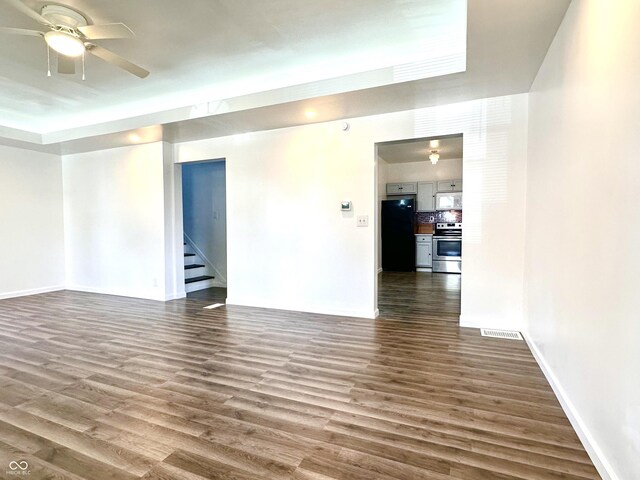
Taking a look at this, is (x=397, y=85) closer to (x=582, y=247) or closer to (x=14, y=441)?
(x=582, y=247)

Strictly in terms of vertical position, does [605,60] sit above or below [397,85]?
below

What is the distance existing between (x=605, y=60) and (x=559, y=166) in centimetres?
85

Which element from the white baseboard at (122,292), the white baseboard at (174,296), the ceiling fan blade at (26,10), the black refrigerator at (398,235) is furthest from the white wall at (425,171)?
the ceiling fan blade at (26,10)

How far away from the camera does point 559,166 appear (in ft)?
7.49

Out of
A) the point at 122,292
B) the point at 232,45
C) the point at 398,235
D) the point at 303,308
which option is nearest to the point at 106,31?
the point at 232,45

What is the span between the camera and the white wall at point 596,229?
1.31 meters

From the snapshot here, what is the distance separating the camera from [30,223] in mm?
5906

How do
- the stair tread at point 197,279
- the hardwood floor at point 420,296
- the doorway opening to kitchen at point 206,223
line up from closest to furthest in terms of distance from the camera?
1. the hardwood floor at point 420,296
2. the stair tread at point 197,279
3. the doorway opening to kitchen at point 206,223

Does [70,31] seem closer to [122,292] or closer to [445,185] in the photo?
[122,292]

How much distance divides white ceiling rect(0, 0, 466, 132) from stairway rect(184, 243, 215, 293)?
324 cm

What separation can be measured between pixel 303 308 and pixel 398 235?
4.20 meters

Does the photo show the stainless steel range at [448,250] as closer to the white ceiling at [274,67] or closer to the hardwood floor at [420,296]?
the hardwood floor at [420,296]

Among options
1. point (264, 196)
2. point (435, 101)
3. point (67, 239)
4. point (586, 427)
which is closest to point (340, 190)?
point (264, 196)

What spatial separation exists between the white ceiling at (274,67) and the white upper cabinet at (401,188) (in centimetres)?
477
